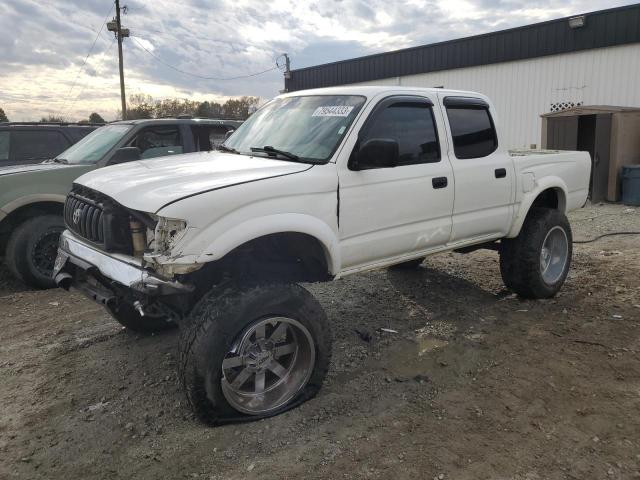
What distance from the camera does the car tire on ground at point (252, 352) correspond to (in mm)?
2920

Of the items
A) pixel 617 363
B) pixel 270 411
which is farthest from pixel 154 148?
pixel 617 363

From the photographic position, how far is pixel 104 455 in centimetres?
290

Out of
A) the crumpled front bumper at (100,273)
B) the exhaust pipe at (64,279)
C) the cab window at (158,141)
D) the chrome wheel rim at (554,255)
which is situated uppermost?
the cab window at (158,141)

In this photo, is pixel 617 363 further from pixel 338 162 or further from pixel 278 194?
pixel 278 194

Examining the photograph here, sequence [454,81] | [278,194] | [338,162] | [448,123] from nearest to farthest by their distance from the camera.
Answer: [278,194] < [338,162] < [448,123] < [454,81]

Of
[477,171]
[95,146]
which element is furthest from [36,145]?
[477,171]

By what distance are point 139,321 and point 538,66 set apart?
50.7ft

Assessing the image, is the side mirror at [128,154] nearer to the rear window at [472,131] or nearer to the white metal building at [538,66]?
the rear window at [472,131]

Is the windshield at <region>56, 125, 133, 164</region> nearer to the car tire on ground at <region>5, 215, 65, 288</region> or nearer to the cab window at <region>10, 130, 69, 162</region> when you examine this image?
the cab window at <region>10, 130, 69, 162</region>

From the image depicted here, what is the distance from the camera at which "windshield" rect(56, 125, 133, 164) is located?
→ 644cm

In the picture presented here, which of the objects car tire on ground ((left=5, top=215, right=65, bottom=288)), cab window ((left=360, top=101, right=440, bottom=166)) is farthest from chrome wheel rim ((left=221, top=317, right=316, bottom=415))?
car tire on ground ((left=5, top=215, right=65, bottom=288))

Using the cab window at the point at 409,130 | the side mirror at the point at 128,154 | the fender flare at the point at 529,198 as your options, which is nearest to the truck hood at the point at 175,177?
the cab window at the point at 409,130

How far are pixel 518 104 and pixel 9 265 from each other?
1528cm

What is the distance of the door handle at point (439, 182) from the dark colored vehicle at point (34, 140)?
18.5 feet
